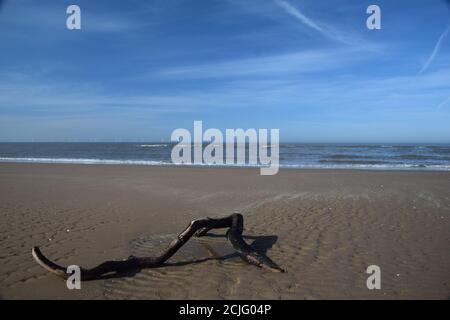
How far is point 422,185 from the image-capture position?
15.6m

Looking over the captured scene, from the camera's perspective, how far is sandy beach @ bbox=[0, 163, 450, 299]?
4750mm

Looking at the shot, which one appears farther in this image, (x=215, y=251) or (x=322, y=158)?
(x=322, y=158)

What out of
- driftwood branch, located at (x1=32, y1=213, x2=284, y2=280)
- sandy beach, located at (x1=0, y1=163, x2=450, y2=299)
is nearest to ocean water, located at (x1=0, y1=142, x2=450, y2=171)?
sandy beach, located at (x1=0, y1=163, x2=450, y2=299)

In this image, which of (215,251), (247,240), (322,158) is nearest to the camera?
(215,251)

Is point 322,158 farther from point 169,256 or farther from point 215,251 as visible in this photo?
point 169,256

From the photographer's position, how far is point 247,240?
720 cm

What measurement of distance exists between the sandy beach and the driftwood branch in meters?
0.14

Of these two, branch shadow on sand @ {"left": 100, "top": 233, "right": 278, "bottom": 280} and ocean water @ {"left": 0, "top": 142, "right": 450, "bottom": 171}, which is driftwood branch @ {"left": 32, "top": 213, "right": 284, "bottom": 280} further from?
ocean water @ {"left": 0, "top": 142, "right": 450, "bottom": 171}

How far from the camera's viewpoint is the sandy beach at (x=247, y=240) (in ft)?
15.6

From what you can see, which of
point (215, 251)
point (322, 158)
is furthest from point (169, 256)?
point (322, 158)

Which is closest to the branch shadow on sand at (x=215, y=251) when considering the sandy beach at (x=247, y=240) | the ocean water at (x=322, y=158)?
the sandy beach at (x=247, y=240)

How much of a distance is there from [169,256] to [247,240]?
220 cm

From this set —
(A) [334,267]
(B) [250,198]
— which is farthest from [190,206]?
(A) [334,267]
